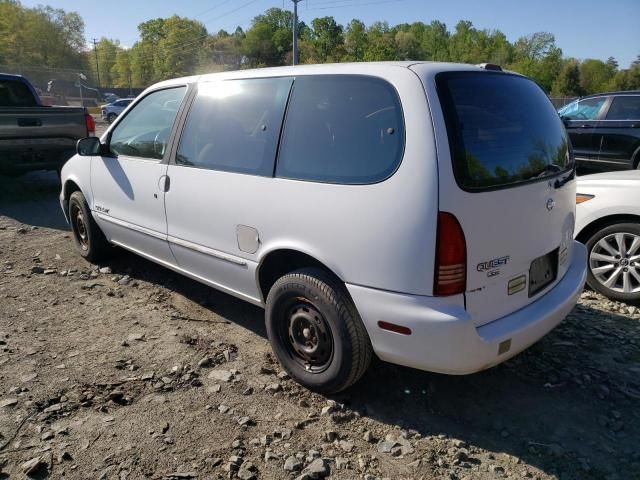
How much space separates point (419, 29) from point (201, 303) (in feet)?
411

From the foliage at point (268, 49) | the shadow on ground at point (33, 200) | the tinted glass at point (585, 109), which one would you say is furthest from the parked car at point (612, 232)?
the foliage at point (268, 49)

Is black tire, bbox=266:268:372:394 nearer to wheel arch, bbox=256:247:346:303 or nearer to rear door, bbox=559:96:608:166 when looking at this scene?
wheel arch, bbox=256:247:346:303

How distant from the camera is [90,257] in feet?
16.9

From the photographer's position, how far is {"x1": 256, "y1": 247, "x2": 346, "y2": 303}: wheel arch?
9.37ft

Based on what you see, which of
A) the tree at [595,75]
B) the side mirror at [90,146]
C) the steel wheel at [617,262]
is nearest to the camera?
the steel wheel at [617,262]

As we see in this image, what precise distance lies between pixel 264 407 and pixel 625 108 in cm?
852

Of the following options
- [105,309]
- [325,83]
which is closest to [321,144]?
[325,83]

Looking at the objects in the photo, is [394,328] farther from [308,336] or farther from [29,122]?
[29,122]

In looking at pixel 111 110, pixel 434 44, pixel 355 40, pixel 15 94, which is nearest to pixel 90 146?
pixel 15 94

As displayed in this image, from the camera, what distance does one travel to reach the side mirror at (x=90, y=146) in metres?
4.53

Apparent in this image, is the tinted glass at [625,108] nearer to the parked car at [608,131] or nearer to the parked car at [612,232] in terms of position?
the parked car at [608,131]

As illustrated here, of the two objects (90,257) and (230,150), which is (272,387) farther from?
(90,257)

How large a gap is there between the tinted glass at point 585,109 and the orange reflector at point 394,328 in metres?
8.26

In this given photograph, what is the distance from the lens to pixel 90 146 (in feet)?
14.9
